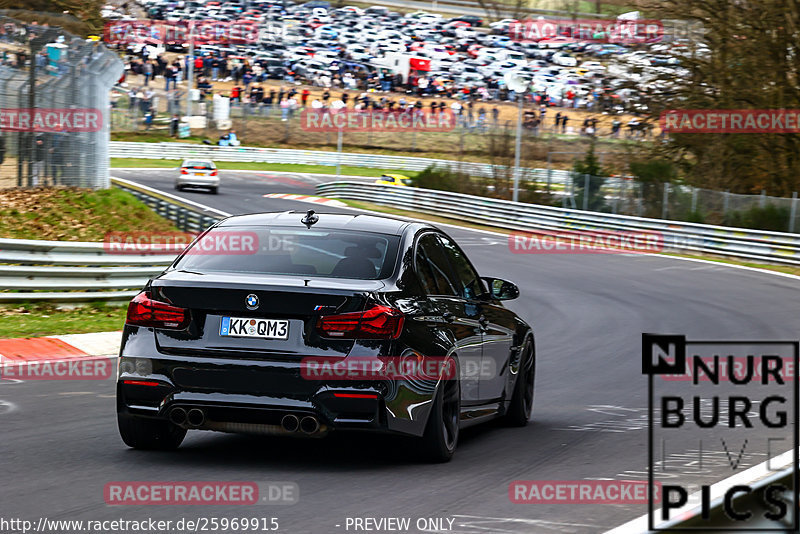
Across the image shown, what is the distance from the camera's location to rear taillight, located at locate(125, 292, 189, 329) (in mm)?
6598

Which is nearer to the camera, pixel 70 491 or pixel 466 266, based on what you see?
pixel 70 491

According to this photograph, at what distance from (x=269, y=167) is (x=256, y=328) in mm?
62431

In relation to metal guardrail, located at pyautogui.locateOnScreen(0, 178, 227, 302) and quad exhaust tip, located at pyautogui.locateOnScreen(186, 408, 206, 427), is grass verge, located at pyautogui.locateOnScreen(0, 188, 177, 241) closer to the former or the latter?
metal guardrail, located at pyautogui.locateOnScreen(0, 178, 227, 302)

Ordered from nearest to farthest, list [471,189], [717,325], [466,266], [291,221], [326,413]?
[326,413], [291,221], [466,266], [717,325], [471,189]

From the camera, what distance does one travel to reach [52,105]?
20.2 m

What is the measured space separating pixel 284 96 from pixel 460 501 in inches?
2662

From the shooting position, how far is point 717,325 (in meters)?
18.6

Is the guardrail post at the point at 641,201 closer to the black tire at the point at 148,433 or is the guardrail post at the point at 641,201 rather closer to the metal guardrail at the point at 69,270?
the metal guardrail at the point at 69,270

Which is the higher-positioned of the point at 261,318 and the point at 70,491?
the point at 261,318

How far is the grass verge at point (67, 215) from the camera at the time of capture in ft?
64.3

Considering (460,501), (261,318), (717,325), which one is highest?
(261,318)

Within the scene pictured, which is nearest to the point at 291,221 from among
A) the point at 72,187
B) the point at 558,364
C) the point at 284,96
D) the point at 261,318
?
the point at 261,318

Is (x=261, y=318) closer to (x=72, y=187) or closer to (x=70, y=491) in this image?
(x=70, y=491)

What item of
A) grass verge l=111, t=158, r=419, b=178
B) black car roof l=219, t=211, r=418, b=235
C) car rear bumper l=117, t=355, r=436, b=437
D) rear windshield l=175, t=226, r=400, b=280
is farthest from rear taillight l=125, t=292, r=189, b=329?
grass verge l=111, t=158, r=419, b=178
